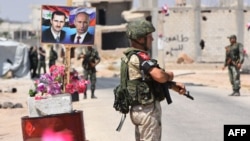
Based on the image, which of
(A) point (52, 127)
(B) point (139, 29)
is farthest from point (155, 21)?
(B) point (139, 29)

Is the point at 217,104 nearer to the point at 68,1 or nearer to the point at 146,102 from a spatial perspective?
the point at 68,1

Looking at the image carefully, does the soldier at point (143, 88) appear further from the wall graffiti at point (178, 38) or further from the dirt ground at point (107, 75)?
the wall graffiti at point (178, 38)

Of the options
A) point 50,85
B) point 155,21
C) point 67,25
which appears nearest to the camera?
point 50,85

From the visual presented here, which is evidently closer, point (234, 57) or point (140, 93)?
point (140, 93)

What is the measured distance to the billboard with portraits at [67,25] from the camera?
452 inches

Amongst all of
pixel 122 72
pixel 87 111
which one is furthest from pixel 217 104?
pixel 122 72

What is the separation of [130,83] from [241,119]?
6.65m

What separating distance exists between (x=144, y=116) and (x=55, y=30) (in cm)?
587

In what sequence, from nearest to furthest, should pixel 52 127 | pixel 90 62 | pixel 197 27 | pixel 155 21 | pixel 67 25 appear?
pixel 52 127
pixel 67 25
pixel 90 62
pixel 155 21
pixel 197 27

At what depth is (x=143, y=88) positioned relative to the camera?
6.11m

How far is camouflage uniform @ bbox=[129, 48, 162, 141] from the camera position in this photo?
20.1 ft

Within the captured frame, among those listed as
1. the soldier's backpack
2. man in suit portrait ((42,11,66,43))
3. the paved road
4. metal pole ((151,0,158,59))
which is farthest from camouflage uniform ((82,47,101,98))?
metal pole ((151,0,158,59))

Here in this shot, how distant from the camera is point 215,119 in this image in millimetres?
12531

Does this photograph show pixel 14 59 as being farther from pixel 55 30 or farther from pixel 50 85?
pixel 50 85
